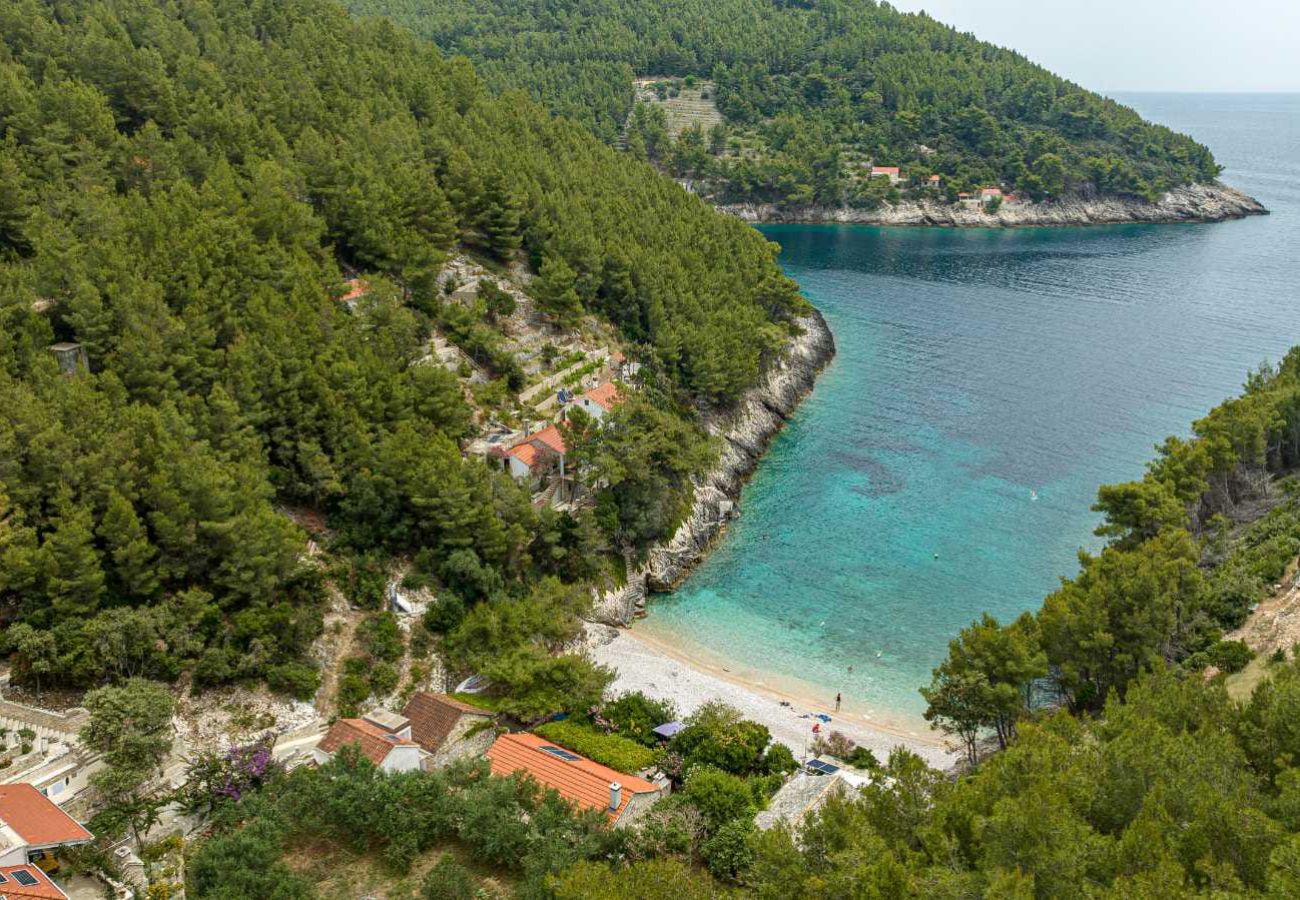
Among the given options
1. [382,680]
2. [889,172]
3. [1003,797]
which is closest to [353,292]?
[382,680]

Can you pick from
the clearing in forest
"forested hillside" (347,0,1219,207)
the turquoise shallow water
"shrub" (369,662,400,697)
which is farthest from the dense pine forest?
the clearing in forest

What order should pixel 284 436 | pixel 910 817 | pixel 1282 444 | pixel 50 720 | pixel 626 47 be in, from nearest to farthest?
pixel 910 817 < pixel 50 720 < pixel 284 436 < pixel 1282 444 < pixel 626 47

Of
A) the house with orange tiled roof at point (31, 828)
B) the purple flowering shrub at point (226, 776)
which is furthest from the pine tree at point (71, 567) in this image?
the house with orange tiled roof at point (31, 828)

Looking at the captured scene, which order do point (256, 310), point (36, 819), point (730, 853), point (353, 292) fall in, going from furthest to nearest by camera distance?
point (353, 292)
point (256, 310)
point (730, 853)
point (36, 819)

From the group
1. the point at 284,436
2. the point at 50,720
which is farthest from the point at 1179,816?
the point at 284,436

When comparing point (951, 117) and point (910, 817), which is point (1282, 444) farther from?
point (951, 117)

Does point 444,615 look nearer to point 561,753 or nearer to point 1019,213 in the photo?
point 561,753
